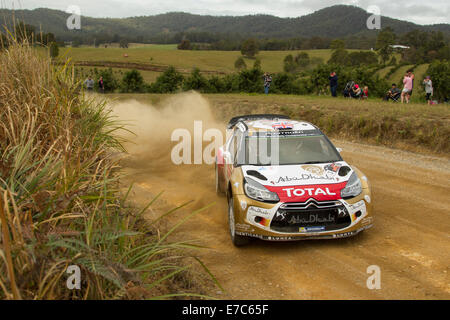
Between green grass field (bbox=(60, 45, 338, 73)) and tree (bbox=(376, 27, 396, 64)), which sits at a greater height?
tree (bbox=(376, 27, 396, 64))

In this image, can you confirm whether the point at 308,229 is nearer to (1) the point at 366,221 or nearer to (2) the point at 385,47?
(1) the point at 366,221

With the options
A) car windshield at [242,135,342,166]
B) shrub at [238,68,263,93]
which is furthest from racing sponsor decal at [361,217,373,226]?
shrub at [238,68,263,93]

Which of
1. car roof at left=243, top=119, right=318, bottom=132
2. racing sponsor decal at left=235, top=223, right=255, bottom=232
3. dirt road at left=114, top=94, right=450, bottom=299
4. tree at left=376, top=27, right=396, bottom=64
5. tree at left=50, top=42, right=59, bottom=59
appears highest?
tree at left=376, top=27, right=396, bottom=64

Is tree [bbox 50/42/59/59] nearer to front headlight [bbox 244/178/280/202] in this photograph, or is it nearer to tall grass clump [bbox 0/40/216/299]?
tall grass clump [bbox 0/40/216/299]

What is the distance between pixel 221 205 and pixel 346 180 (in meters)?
2.67

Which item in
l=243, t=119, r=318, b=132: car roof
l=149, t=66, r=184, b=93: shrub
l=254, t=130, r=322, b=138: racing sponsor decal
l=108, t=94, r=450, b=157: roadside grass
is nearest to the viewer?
l=254, t=130, r=322, b=138: racing sponsor decal

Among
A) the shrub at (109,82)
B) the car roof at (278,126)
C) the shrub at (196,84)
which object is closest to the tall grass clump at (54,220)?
the car roof at (278,126)

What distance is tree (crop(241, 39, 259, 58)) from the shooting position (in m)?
108

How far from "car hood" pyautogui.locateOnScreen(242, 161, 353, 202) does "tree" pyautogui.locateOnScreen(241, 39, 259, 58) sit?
105 m

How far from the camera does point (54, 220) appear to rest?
381 centimetres

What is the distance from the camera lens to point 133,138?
16750 mm

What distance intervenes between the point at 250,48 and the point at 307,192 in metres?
108
